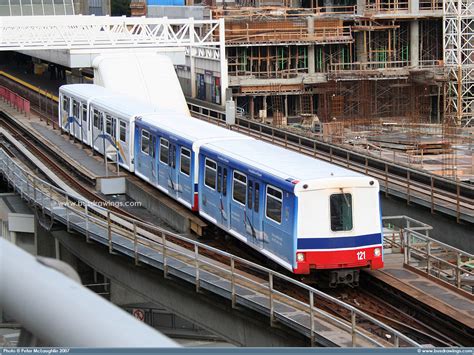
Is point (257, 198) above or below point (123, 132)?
above

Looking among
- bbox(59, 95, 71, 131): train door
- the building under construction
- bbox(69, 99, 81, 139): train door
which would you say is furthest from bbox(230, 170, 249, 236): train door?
the building under construction

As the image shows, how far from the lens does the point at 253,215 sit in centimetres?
1391

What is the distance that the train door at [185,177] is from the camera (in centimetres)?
1723

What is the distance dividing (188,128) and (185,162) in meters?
1.36

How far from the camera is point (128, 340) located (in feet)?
5.48

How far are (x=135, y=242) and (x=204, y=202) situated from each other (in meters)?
1.96

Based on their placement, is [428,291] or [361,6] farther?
[361,6]

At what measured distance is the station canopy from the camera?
196ft

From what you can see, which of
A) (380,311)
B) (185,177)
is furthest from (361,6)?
(380,311)

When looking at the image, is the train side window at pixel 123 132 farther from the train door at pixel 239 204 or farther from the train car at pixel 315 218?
the train car at pixel 315 218

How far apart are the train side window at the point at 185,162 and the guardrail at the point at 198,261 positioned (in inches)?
50.9

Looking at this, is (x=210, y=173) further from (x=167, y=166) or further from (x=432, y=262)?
(x=432, y=262)

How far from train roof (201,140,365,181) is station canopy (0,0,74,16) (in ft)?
150

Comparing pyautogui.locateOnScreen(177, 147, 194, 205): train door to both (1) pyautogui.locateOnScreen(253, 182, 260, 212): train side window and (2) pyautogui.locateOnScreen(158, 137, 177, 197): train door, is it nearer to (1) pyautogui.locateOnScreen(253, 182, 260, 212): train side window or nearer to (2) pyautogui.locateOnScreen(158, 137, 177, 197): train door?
(2) pyautogui.locateOnScreen(158, 137, 177, 197): train door
